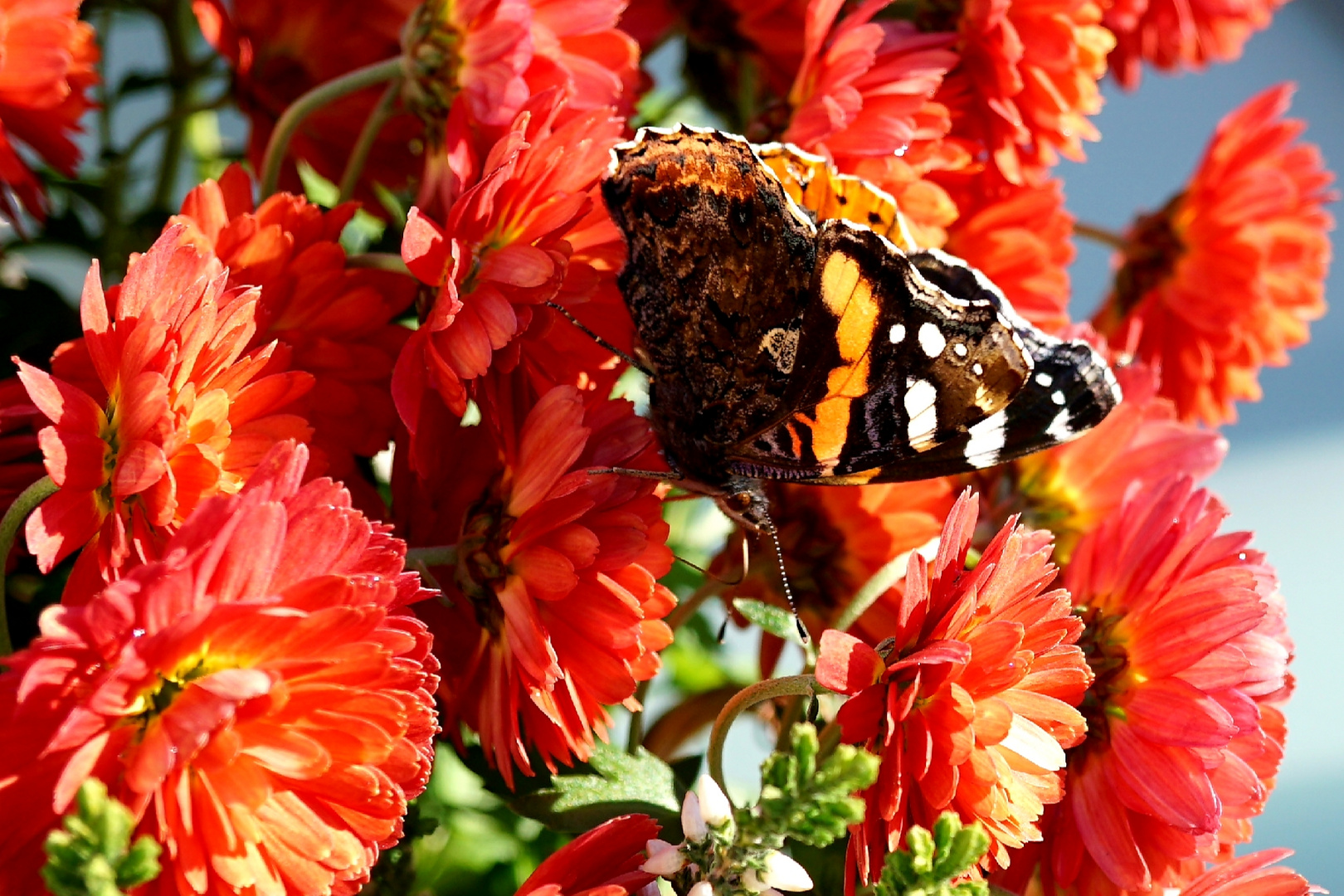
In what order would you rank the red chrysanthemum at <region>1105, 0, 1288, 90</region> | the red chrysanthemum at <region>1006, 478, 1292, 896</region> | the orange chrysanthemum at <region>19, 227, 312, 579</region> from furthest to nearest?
1. the red chrysanthemum at <region>1105, 0, 1288, 90</region>
2. the red chrysanthemum at <region>1006, 478, 1292, 896</region>
3. the orange chrysanthemum at <region>19, 227, 312, 579</region>

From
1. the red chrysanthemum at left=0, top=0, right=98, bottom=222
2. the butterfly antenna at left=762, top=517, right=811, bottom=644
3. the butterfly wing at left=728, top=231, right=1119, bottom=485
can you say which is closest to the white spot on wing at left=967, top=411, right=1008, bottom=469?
the butterfly wing at left=728, top=231, right=1119, bottom=485

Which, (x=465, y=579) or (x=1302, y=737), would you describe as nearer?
(x=465, y=579)

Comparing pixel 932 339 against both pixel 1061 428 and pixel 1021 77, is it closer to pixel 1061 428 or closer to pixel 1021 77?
pixel 1061 428

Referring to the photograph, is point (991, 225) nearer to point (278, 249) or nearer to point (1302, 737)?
point (278, 249)

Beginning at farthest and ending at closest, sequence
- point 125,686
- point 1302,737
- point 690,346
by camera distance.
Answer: point 1302,737
point 690,346
point 125,686

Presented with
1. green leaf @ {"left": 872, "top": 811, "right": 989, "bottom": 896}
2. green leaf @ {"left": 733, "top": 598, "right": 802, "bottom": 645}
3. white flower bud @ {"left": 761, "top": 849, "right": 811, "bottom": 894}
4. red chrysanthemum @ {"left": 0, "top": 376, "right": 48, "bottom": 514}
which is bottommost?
green leaf @ {"left": 733, "top": 598, "right": 802, "bottom": 645}

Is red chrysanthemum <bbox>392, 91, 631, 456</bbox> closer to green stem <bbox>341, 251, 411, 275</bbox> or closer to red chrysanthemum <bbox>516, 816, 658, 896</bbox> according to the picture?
green stem <bbox>341, 251, 411, 275</bbox>

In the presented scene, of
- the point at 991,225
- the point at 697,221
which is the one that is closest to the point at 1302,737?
the point at 991,225

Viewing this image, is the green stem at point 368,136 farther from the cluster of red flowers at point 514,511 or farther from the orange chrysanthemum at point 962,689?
the orange chrysanthemum at point 962,689
